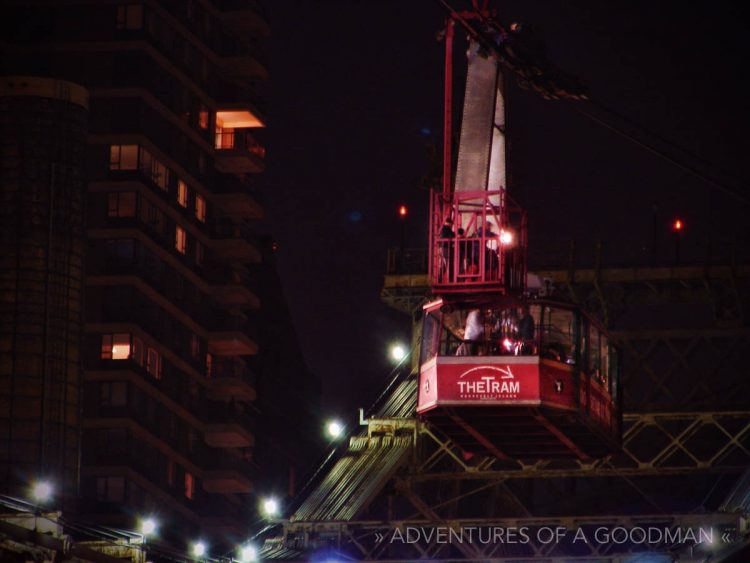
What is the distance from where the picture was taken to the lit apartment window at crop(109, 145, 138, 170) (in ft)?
464

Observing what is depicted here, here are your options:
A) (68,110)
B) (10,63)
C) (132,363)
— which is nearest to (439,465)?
(68,110)

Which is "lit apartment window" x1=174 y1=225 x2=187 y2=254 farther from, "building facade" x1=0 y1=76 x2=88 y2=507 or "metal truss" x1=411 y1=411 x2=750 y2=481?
"metal truss" x1=411 y1=411 x2=750 y2=481

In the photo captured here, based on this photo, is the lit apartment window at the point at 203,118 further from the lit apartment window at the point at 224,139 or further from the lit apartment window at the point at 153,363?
the lit apartment window at the point at 153,363

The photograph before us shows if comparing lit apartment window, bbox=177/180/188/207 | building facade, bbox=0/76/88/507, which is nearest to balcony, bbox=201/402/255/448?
lit apartment window, bbox=177/180/188/207

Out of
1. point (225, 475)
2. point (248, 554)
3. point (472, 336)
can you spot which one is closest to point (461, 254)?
point (472, 336)

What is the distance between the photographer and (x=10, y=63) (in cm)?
14488

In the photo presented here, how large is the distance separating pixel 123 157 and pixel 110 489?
18693mm

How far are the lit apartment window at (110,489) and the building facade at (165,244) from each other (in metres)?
0.07

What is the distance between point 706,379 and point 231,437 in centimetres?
5328

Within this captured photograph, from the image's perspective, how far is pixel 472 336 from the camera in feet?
227

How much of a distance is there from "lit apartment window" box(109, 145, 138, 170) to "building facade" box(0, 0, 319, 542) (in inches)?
3.0

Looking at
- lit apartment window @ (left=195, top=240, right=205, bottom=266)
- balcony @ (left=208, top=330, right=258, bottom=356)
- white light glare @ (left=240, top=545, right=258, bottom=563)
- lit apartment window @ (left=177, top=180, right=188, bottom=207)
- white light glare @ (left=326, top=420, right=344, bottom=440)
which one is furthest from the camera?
lit apartment window @ (left=195, top=240, right=205, bottom=266)

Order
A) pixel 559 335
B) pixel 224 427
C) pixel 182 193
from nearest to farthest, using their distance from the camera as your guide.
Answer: pixel 559 335 → pixel 224 427 → pixel 182 193

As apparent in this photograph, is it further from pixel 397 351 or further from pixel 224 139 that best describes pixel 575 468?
pixel 224 139
